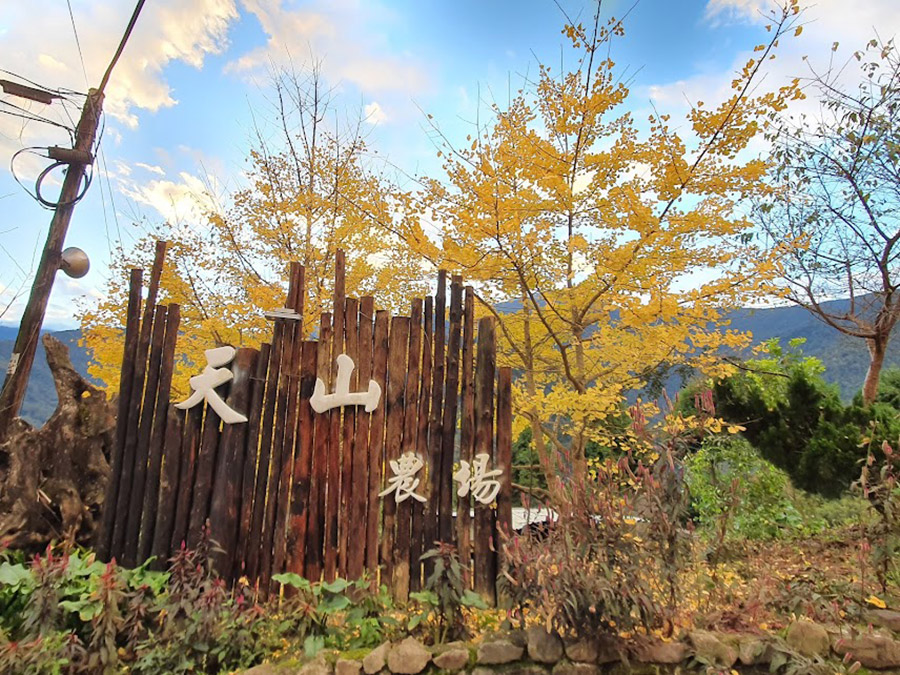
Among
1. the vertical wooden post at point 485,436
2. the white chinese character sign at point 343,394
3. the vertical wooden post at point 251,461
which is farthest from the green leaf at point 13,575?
the vertical wooden post at point 485,436

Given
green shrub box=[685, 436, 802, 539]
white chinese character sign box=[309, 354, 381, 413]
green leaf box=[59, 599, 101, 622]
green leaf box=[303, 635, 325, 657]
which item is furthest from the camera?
green shrub box=[685, 436, 802, 539]

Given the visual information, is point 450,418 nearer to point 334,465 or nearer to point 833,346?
point 334,465

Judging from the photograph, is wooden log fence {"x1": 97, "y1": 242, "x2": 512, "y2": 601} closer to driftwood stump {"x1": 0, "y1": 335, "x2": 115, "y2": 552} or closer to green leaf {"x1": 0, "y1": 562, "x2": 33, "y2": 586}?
driftwood stump {"x1": 0, "y1": 335, "x2": 115, "y2": 552}

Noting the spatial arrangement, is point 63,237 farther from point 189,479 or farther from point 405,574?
point 405,574

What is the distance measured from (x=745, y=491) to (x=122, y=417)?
7622 millimetres

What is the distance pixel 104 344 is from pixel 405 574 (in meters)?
4.71

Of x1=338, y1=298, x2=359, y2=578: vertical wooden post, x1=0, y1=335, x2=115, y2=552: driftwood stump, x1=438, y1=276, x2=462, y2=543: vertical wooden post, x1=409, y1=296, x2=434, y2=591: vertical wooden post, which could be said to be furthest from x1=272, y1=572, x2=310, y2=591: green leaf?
x1=0, y1=335, x2=115, y2=552: driftwood stump

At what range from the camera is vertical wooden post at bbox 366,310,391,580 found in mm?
3893

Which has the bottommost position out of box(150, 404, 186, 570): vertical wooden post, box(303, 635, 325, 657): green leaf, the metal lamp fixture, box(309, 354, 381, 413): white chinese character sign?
box(303, 635, 325, 657): green leaf

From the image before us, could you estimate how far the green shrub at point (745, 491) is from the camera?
6.73 m

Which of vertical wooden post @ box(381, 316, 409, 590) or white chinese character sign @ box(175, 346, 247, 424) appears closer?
vertical wooden post @ box(381, 316, 409, 590)

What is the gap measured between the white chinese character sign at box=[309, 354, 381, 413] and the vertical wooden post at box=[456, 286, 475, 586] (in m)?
0.69

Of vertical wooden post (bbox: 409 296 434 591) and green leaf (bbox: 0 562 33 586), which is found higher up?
vertical wooden post (bbox: 409 296 434 591)

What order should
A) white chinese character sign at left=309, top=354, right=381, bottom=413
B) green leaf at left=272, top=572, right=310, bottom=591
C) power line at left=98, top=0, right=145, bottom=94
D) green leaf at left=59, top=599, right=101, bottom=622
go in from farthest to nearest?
power line at left=98, top=0, right=145, bottom=94 → white chinese character sign at left=309, top=354, right=381, bottom=413 → green leaf at left=272, top=572, right=310, bottom=591 → green leaf at left=59, top=599, right=101, bottom=622
